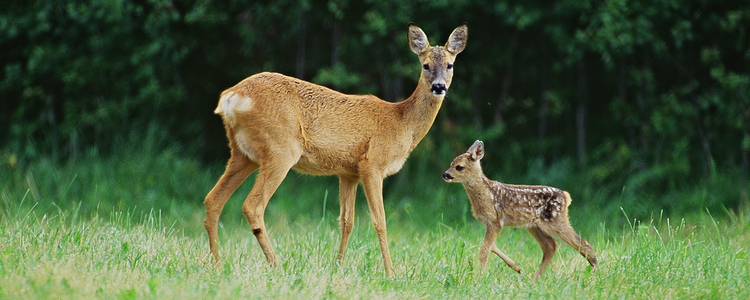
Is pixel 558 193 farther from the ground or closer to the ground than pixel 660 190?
farther from the ground

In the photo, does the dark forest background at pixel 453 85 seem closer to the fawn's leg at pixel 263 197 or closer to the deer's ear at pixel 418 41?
the deer's ear at pixel 418 41

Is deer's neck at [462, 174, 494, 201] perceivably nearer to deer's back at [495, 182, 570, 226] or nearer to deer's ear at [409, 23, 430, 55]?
deer's back at [495, 182, 570, 226]

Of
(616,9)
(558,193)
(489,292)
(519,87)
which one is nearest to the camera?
(489,292)

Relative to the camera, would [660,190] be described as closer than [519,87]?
Yes

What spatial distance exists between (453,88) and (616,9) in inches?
94.9

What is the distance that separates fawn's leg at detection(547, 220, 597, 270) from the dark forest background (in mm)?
3443

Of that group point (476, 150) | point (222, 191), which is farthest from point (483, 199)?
point (222, 191)

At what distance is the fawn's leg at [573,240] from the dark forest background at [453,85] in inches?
136

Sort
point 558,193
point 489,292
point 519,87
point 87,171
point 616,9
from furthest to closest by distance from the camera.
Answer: point 519,87, point 87,171, point 616,9, point 558,193, point 489,292

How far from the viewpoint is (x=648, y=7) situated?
9.23 m

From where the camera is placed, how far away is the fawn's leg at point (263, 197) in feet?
18.2

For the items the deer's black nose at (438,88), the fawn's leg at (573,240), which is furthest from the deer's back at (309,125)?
the fawn's leg at (573,240)

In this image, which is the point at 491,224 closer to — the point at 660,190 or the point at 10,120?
the point at 660,190

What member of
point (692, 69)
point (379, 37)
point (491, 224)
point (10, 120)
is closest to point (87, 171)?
point (10, 120)
